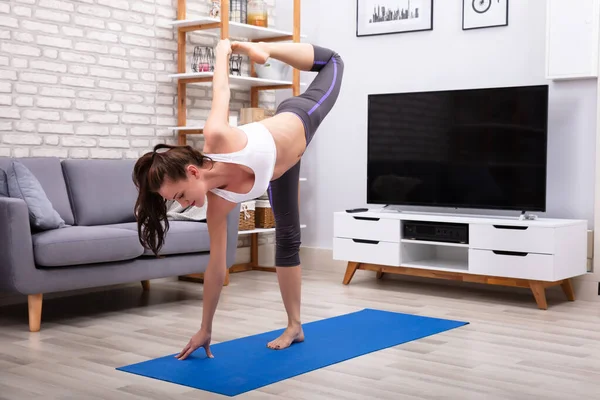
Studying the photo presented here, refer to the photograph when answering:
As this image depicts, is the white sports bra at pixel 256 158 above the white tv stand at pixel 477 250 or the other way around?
above

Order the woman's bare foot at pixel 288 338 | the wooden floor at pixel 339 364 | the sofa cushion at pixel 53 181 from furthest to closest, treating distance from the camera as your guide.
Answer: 1. the sofa cushion at pixel 53 181
2. the woman's bare foot at pixel 288 338
3. the wooden floor at pixel 339 364

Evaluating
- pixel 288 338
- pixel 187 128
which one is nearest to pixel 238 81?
pixel 187 128

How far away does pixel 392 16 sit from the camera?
5.50 meters

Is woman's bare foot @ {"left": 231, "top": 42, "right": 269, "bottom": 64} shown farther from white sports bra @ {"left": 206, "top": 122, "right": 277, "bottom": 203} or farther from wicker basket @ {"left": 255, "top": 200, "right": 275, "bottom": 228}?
wicker basket @ {"left": 255, "top": 200, "right": 275, "bottom": 228}

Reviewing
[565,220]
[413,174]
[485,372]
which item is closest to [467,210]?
[413,174]

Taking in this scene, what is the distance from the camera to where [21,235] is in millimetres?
3566

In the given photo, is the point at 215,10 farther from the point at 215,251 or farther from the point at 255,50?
the point at 215,251

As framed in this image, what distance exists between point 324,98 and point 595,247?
2337 mm

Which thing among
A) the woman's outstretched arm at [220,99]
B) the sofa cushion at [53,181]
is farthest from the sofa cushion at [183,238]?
the woman's outstretched arm at [220,99]

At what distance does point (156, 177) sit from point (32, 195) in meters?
1.54

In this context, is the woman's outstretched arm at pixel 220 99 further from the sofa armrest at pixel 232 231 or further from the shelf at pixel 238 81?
the shelf at pixel 238 81

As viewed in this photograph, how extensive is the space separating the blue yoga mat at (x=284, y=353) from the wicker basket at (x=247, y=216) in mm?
1599

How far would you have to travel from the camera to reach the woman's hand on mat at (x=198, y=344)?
3012 mm

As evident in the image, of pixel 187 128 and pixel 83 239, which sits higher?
pixel 187 128
